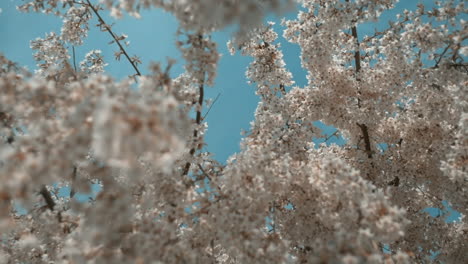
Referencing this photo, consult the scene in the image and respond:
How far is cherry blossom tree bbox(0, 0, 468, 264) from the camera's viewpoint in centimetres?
441

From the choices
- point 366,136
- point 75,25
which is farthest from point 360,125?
point 75,25

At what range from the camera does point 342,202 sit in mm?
6988

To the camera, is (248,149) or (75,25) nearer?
(248,149)

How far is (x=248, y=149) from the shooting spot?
322 inches

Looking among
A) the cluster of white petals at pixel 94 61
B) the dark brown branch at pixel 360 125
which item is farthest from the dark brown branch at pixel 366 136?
the cluster of white petals at pixel 94 61

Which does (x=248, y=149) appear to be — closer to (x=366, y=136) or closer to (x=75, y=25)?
(x=366, y=136)

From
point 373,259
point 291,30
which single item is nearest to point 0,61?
point 373,259

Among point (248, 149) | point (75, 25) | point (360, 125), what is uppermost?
point (75, 25)

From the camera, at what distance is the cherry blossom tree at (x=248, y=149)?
174 inches

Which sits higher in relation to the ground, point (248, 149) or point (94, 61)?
point (94, 61)

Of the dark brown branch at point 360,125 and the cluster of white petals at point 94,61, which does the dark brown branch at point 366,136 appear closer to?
the dark brown branch at point 360,125

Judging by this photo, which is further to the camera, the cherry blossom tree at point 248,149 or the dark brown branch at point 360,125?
the dark brown branch at point 360,125

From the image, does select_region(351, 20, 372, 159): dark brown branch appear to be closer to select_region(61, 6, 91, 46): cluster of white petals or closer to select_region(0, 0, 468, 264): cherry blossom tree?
select_region(0, 0, 468, 264): cherry blossom tree

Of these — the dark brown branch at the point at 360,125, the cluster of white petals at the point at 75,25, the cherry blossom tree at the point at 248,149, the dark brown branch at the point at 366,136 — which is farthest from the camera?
the dark brown branch at the point at 366,136
